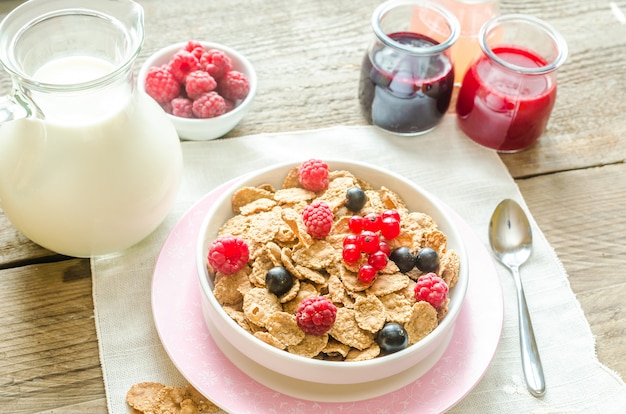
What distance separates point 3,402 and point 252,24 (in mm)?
879

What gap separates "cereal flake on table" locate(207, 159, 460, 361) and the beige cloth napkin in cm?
13

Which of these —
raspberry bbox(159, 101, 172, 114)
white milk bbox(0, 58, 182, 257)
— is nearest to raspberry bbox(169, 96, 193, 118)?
raspberry bbox(159, 101, 172, 114)

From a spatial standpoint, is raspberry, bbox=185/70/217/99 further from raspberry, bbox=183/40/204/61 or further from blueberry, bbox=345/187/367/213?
blueberry, bbox=345/187/367/213

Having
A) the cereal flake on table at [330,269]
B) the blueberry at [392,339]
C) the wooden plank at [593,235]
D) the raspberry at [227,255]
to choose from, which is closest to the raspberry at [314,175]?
the cereal flake on table at [330,269]

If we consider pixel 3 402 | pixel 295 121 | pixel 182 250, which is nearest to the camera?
pixel 3 402

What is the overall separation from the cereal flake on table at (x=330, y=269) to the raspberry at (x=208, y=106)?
228mm

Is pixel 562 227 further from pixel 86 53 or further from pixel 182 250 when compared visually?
pixel 86 53

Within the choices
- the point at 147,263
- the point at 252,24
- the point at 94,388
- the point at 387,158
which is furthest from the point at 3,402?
the point at 252,24

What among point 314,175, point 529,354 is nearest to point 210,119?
point 314,175

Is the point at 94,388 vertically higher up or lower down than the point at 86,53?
lower down

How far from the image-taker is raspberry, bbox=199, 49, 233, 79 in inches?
51.3

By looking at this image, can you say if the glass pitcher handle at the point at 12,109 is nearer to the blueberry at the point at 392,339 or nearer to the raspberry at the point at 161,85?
the raspberry at the point at 161,85

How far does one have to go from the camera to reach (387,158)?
4.33ft

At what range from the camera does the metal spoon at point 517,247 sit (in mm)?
1053
